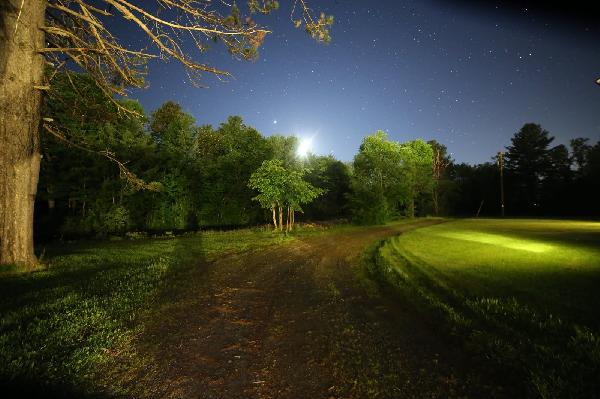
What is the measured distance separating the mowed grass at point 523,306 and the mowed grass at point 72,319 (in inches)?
185

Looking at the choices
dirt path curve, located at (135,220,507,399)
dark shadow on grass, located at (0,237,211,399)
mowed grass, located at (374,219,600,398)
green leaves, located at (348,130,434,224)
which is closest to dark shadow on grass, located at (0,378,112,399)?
dark shadow on grass, located at (0,237,211,399)

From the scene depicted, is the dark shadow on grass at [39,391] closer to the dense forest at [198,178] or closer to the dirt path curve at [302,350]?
the dirt path curve at [302,350]

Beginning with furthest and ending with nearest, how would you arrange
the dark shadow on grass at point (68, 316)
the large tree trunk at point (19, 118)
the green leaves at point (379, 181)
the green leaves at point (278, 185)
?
the green leaves at point (379, 181)
the green leaves at point (278, 185)
the large tree trunk at point (19, 118)
the dark shadow on grass at point (68, 316)

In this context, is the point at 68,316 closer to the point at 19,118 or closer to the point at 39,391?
the point at 39,391

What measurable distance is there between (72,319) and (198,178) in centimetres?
2498

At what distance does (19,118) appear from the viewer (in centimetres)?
640

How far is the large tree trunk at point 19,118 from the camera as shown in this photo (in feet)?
20.4

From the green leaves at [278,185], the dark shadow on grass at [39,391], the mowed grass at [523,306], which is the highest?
the green leaves at [278,185]

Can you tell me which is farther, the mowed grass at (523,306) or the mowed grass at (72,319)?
the mowed grass at (523,306)

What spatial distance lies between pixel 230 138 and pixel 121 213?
13779mm

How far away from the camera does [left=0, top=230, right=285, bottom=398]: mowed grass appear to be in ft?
9.22

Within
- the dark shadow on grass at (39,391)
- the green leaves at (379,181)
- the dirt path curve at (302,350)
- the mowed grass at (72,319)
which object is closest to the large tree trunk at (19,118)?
the mowed grass at (72,319)

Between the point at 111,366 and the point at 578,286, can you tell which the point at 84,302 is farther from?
the point at 578,286

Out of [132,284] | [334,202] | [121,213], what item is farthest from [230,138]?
[132,284]
